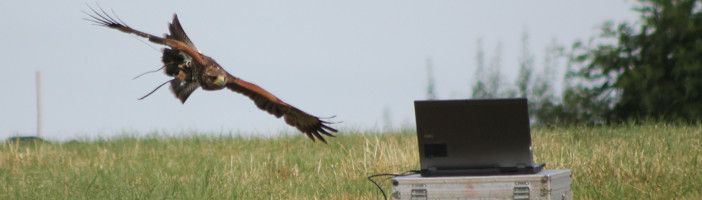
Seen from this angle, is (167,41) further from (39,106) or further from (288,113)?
(39,106)

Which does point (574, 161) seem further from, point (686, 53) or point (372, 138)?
point (686, 53)

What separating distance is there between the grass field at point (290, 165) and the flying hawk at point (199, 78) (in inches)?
50.4

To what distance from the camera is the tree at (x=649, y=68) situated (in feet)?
69.1

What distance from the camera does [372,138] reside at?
48.3 feet

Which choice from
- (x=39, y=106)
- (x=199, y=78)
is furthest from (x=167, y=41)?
(x=39, y=106)

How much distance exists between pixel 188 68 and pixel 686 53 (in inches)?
599

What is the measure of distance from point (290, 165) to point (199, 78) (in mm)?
4753

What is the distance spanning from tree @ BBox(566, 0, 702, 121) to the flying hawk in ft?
43.6

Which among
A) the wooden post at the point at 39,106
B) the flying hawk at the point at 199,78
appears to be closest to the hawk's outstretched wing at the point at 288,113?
the flying hawk at the point at 199,78

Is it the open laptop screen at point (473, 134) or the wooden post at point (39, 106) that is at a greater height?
the wooden post at point (39, 106)

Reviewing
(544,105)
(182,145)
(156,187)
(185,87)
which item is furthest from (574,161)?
(544,105)

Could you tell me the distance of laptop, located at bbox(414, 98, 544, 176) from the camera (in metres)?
7.29

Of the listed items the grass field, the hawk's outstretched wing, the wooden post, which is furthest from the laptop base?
the wooden post

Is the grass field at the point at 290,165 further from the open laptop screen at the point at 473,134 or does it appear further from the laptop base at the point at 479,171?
the open laptop screen at the point at 473,134
